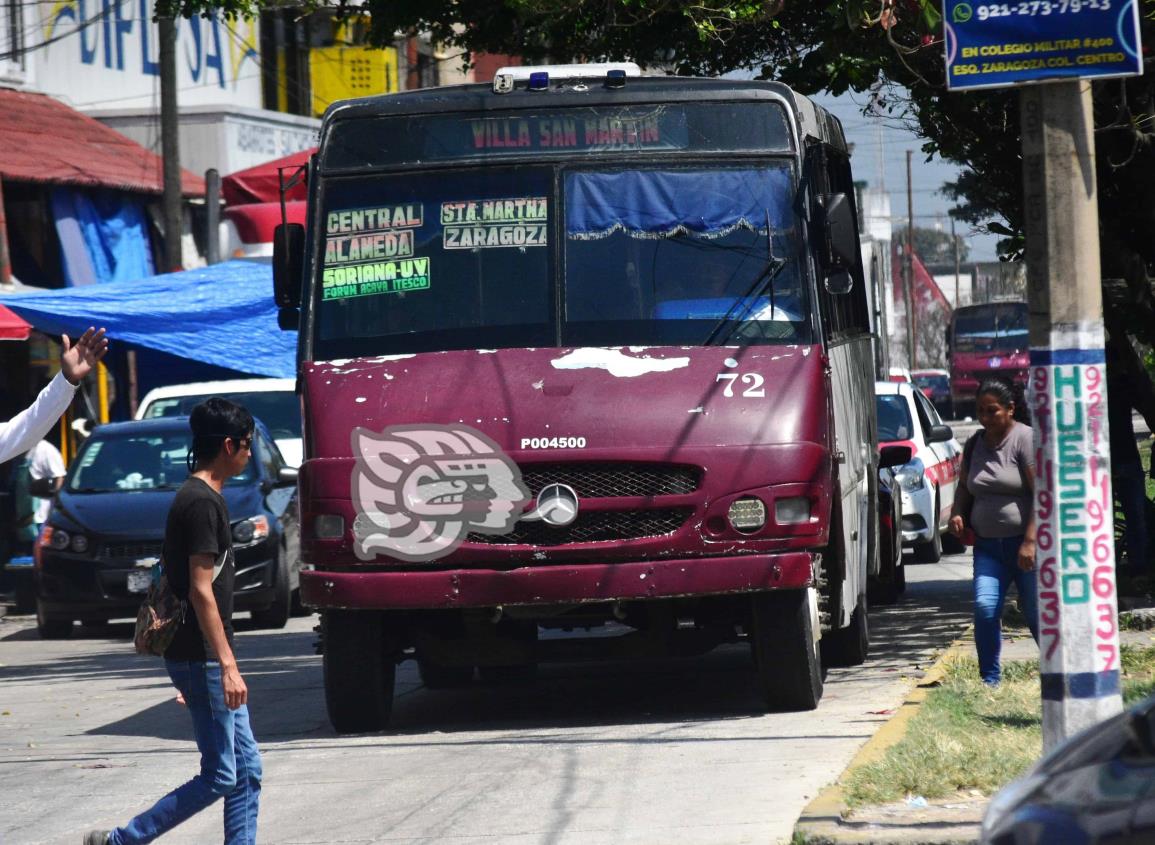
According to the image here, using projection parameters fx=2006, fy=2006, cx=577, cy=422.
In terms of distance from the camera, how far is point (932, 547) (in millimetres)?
20156

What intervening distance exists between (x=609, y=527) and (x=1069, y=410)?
3364mm

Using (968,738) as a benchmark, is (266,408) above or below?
above

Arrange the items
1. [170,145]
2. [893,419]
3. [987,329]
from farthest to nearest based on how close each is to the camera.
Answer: [987,329]
[170,145]
[893,419]

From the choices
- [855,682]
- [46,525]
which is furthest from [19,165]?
[855,682]

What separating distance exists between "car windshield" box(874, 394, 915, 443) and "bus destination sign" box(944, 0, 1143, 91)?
43.5 feet

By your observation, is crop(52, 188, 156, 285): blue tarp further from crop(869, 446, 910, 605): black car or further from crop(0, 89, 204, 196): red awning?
crop(869, 446, 910, 605): black car

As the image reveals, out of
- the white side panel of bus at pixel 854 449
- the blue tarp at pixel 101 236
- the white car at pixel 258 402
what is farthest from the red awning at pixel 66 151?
the white side panel of bus at pixel 854 449

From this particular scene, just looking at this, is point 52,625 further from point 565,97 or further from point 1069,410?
point 1069,410

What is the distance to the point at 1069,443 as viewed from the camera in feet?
20.8

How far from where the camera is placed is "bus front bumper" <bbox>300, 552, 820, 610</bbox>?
927 centimetres

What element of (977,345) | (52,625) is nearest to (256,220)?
(52,625)

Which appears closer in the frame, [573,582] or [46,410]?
[46,410]

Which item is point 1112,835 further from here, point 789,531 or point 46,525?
point 46,525

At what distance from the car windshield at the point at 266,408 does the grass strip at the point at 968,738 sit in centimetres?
952
